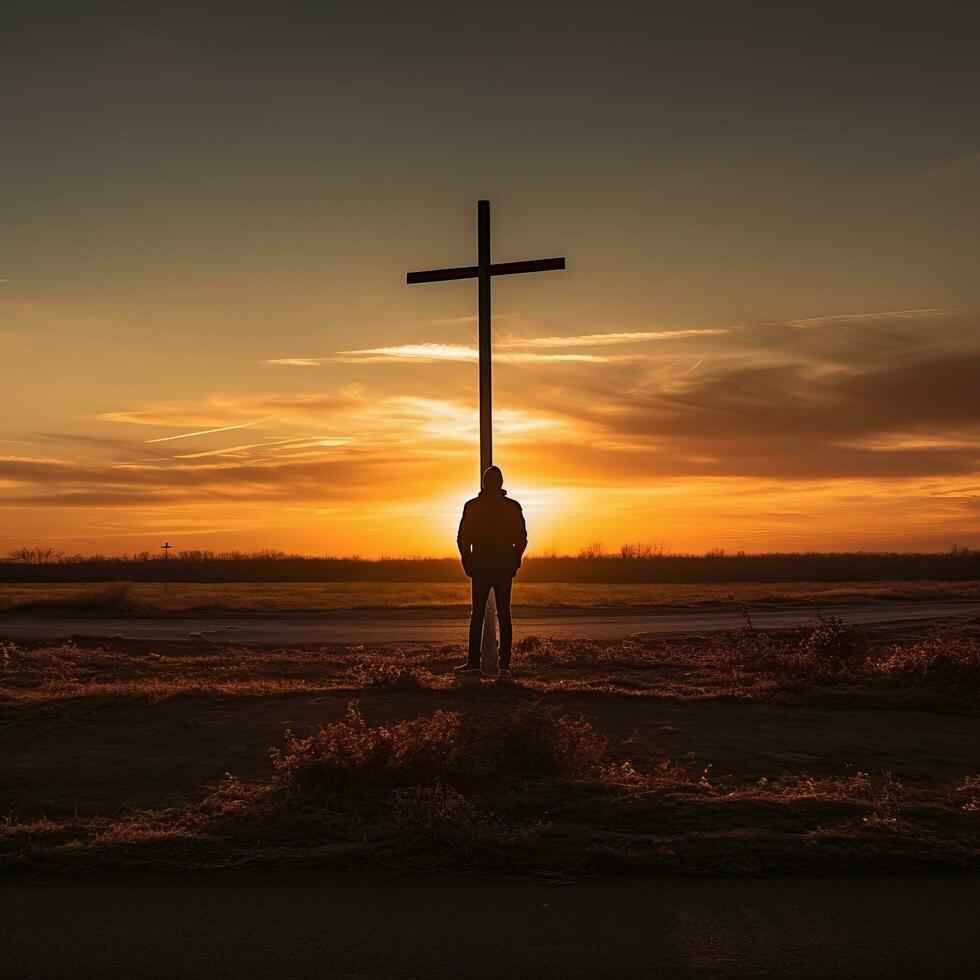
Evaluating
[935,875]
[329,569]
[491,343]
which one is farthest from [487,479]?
[329,569]

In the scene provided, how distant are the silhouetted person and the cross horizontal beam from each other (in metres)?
2.44

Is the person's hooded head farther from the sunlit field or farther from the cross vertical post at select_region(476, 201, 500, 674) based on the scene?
the sunlit field

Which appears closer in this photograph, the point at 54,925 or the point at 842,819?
the point at 54,925

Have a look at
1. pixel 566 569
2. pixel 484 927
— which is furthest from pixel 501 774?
pixel 566 569

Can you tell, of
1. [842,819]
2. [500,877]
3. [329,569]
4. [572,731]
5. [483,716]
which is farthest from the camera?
[329,569]

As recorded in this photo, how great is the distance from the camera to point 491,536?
39.9ft

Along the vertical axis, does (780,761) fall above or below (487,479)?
below

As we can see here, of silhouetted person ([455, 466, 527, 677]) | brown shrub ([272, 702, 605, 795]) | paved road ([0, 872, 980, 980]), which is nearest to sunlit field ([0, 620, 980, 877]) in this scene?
brown shrub ([272, 702, 605, 795])

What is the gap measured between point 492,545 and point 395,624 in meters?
15.1

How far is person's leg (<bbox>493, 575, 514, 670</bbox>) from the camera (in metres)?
12.2

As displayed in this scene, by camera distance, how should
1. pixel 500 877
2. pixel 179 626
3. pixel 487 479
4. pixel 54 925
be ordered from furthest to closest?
pixel 179 626, pixel 487 479, pixel 500 877, pixel 54 925

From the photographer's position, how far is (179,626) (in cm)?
2638

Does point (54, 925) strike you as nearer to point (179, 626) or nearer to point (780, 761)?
point (780, 761)

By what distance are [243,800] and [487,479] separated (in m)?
6.35
